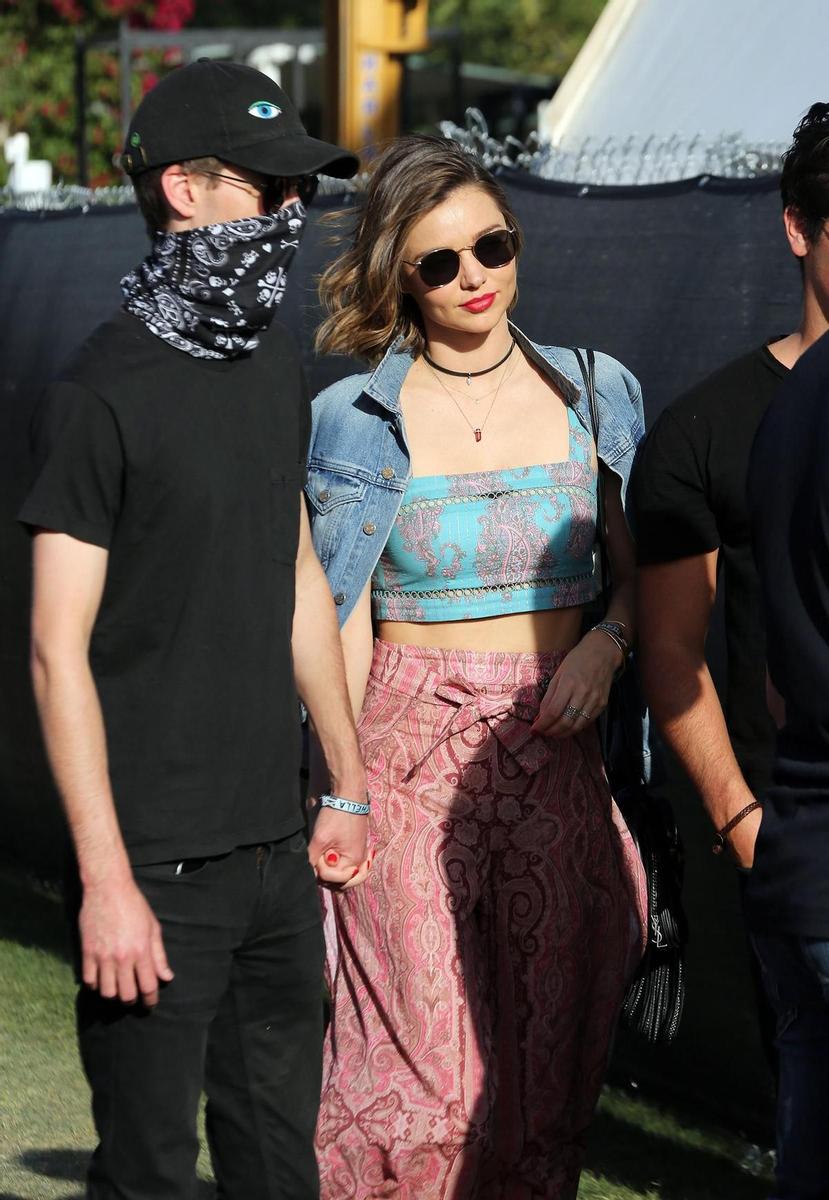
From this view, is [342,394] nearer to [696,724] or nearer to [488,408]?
[488,408]

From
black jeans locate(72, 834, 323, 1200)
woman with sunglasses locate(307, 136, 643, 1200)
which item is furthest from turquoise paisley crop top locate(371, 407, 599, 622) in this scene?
black jeans locate(72, 834, 323, 1200)

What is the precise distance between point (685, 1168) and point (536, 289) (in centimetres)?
191

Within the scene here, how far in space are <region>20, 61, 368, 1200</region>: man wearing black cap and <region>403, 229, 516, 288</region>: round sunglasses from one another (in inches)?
19.3

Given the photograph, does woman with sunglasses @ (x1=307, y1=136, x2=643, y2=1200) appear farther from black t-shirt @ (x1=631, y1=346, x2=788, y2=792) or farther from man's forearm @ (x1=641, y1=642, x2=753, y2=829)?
black t-shirt @ (x1=631, y1=346, x2=788, y2=792)

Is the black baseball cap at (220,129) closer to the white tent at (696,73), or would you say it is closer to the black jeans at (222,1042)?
the black jeans at (222,1042)

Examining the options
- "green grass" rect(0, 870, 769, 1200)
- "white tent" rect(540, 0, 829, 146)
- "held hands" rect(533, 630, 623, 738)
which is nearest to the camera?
"held hands" rect(533, 630, 623, 738)

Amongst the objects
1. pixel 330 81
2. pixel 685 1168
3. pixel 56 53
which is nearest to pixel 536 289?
pixel 685 1168

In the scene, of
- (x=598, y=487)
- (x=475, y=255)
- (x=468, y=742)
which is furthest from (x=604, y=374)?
(x=468, y=742)

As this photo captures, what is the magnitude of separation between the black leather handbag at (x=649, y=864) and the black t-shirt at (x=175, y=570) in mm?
852

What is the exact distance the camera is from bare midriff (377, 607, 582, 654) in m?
3.03

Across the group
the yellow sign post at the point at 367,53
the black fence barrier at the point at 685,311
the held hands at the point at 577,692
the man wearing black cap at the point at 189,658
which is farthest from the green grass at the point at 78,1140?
the yellow sign post at the point at 367,53

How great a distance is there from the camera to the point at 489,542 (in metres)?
3.00

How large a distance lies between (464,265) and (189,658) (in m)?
1.02

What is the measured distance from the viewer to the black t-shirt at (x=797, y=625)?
2033 millimetres
